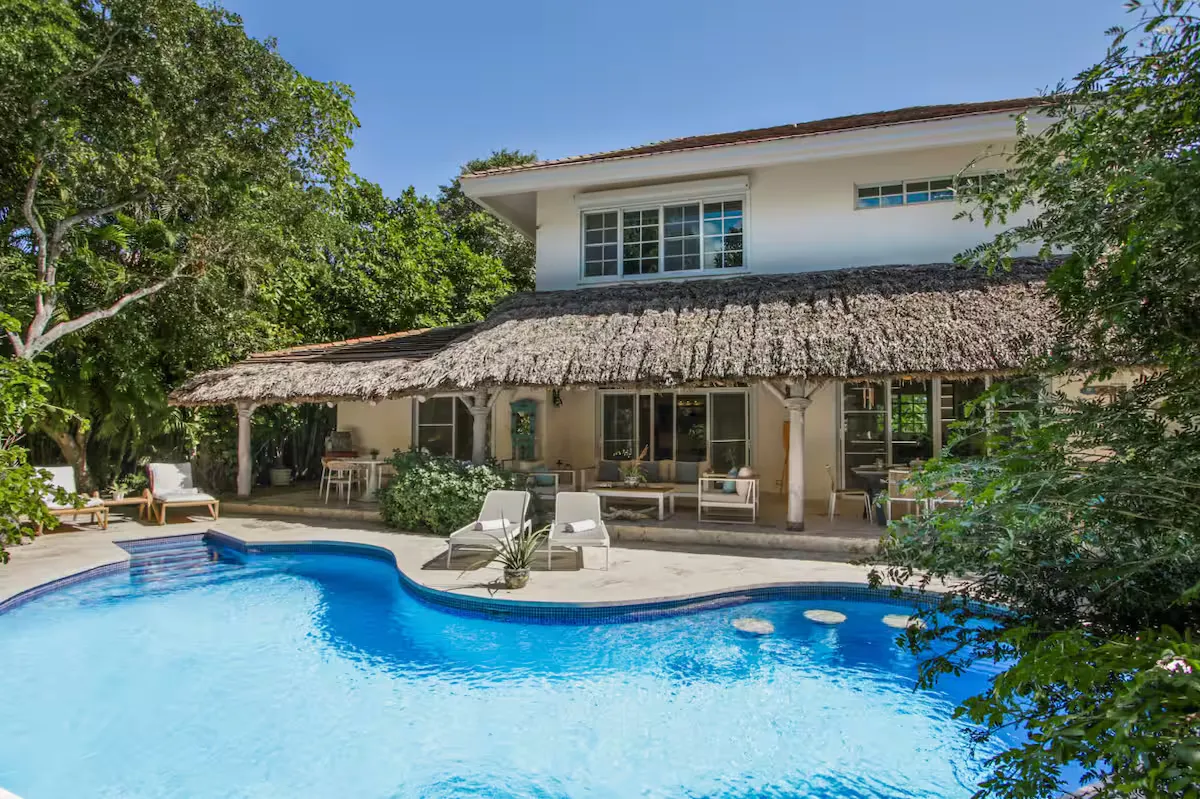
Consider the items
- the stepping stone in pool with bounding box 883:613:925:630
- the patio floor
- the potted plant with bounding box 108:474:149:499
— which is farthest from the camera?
the potted plant with bounding box 108:474:149:499

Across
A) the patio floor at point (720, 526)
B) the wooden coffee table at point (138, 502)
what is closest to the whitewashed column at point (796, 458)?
the patio floor at point (720, 526)

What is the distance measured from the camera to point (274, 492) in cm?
1656

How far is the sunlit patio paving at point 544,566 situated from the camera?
806 centimetres

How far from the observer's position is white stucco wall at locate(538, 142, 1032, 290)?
39.5 ft

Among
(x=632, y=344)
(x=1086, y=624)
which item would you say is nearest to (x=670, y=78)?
(x=632, y=344)

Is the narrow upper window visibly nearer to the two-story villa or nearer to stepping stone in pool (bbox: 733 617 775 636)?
the two-story villa

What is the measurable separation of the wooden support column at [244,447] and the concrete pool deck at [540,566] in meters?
3.19

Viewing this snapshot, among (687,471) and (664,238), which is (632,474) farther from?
(664,238)

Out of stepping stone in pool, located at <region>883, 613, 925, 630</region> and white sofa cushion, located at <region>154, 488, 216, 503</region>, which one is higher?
white sofa cushion, located at <region>154, 488, 216, 503</region>

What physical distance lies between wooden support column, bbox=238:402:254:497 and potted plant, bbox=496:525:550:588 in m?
8.33

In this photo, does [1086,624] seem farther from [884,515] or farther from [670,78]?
[670,78]

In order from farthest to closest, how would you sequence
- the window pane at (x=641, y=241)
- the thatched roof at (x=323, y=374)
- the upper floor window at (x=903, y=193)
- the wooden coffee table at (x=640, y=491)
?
the window pane at (x=641, y=241) < the thatched roof at (x=323, y=374) < the upper floor window at (x=903, y=193) < the wooden coffee table at (x=640, y=491)

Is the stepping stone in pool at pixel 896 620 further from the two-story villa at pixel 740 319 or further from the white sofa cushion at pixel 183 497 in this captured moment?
the white sofa cushion at pixel 183 497

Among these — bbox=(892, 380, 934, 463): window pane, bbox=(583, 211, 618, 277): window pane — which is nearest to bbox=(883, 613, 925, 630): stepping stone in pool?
bbox=(892, 380, 934, 463): window pane
